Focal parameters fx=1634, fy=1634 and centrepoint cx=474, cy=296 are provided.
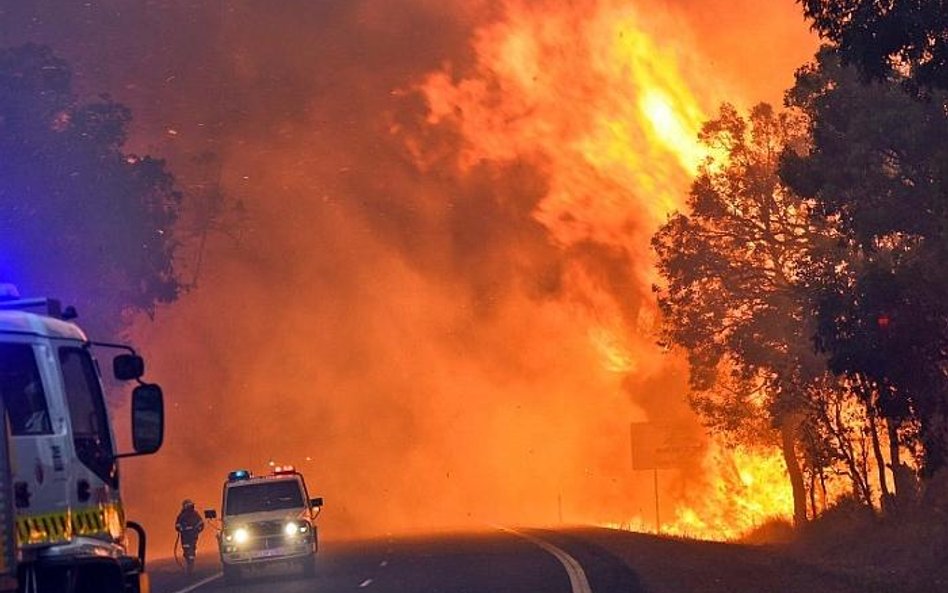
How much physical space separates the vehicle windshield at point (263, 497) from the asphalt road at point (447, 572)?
149 cm

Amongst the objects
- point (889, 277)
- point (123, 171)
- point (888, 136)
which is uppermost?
point (123, 171)

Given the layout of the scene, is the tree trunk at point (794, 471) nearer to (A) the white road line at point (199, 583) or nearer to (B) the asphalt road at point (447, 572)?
(B) the asphalt road at point (447, 572)

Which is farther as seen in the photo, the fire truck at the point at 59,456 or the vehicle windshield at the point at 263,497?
the vehicle windshield at the point at 263,497

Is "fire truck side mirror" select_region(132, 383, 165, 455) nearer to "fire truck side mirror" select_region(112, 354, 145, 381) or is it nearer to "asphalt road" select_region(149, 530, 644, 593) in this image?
"fire truck side mirror" select_region(112, 354, 145, 381)

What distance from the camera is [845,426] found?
5362cm

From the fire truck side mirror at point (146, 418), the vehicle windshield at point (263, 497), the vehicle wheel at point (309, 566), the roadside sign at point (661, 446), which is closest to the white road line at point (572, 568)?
the vehicle wheel at point (309, 566)

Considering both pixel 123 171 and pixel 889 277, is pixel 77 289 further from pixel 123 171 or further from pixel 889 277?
pixel 889 277

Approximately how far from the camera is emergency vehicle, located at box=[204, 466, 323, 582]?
113 feet

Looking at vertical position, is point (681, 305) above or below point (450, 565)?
above

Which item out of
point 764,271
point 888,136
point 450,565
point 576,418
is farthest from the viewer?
point 576,418

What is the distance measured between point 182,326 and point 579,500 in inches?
1404

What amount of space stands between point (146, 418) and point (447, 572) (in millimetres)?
20119

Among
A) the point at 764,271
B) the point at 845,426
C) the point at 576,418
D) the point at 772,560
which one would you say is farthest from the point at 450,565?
the point at 576,418

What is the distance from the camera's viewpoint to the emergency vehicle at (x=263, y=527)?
34.5m
